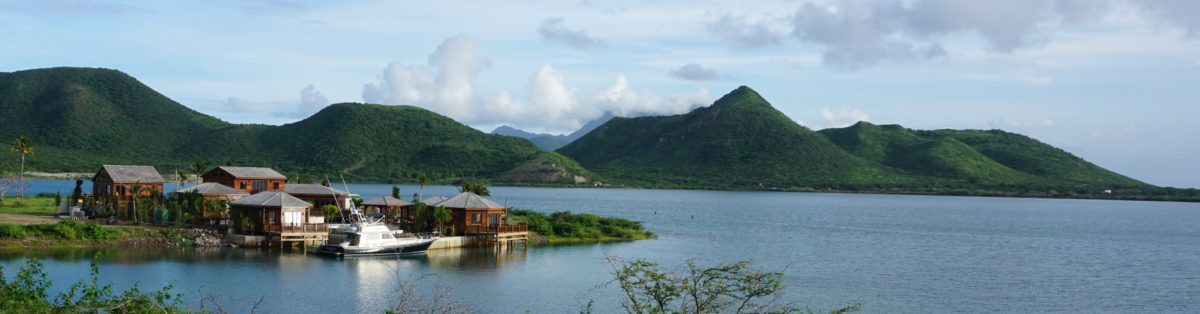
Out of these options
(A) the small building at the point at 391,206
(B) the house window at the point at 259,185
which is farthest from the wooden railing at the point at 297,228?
(B) the house window at the point at 259,185

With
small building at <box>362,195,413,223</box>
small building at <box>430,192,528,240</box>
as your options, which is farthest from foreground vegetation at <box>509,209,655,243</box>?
small building at <box>362,195,413,223</box>

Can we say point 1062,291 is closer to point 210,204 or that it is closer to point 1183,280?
point 1183,280

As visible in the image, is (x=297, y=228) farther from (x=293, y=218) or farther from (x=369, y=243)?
(x=369, y=243)

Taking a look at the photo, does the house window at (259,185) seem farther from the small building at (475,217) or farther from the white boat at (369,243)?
the small building at (475,217)

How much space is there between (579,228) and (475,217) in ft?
34.6

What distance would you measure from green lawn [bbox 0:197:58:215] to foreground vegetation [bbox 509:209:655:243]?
3149cm

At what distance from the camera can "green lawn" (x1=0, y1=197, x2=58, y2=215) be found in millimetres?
60069

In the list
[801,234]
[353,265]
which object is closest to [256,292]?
[353,265]

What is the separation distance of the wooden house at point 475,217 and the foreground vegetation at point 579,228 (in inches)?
223

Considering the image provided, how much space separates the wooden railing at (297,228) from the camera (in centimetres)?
5291

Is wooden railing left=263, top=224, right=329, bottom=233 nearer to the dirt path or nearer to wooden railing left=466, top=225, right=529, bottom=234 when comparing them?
wooden railing left=466, top=225, right=529, bottom=234

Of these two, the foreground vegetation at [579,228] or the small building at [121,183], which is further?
the foreground vegetation at [579,228]

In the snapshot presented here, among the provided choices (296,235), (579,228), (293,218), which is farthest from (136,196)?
(579,228)

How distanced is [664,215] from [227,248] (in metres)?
61.2
